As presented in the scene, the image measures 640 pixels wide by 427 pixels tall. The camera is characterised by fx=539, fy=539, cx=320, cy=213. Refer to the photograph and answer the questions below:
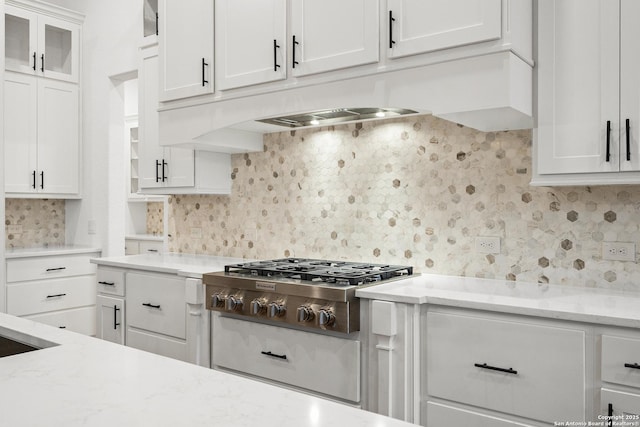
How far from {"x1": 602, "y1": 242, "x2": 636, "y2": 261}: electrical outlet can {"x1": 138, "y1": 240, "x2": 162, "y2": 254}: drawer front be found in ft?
15.1

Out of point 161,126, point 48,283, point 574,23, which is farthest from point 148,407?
point 48,283

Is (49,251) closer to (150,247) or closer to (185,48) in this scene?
(150,247)

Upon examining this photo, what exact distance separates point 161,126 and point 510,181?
2105 millimetres

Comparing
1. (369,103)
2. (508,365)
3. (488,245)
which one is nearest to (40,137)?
(369,103)

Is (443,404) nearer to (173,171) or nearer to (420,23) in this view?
(420,23)

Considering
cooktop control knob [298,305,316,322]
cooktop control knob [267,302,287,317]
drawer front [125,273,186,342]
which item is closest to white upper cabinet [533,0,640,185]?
cooktop control knob [298,305,316,322]

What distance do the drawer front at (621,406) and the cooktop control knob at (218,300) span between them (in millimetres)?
1675

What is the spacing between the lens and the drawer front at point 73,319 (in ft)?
14.8

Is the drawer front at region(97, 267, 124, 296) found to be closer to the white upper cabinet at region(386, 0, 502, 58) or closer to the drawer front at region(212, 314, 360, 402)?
the drawer front at region(212, 314, 360, 402)

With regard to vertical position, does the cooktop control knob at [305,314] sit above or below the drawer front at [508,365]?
above

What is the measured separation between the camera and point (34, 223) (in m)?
4.94

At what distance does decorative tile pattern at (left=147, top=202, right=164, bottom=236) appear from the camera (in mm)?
6477

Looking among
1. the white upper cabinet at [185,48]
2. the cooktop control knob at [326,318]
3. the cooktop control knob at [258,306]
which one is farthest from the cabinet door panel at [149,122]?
the cooktop control knob at [326,318]

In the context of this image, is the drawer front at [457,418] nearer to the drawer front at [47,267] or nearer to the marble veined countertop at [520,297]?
the marble veined countertop at [520,297]
